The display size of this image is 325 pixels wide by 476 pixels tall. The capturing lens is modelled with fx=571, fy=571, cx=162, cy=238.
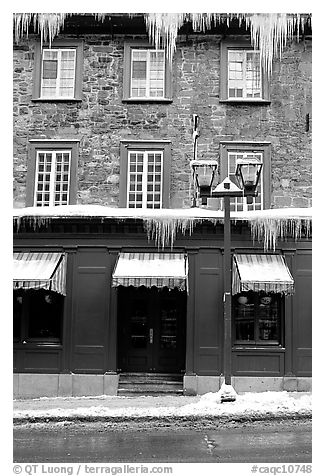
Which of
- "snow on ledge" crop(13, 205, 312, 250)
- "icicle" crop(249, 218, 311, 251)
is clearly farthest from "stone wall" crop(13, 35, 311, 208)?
"icicle" crop(249, 218, 311, 251)

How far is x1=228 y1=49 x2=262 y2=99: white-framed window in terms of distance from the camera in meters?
15.6

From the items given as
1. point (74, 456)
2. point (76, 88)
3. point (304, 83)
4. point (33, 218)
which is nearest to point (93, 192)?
point (33, 218)

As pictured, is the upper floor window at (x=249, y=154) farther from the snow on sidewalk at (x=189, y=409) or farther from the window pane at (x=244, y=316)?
the snow on sidewalk at (x=189, y=409)

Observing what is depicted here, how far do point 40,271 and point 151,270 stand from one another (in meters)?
2.72

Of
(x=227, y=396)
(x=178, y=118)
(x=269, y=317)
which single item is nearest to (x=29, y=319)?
(x=227, y=396)

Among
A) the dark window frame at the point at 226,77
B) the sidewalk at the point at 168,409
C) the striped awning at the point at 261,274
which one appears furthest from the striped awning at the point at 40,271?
the dark window frame at the point at 226,77

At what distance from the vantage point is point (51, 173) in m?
15.3

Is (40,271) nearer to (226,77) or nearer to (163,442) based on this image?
(163,442)

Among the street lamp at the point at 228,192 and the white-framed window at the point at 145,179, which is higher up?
the white-framed window at the point at 145,179

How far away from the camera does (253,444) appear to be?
9297mm

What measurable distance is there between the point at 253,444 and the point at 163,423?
2.29m

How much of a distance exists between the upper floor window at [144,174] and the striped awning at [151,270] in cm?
152

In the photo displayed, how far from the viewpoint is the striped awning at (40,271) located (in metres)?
13.5

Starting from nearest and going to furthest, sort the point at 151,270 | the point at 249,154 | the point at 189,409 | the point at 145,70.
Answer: the point at 189,409 < the point at 151,270 < the point at 249,154 < the point at 145,70
